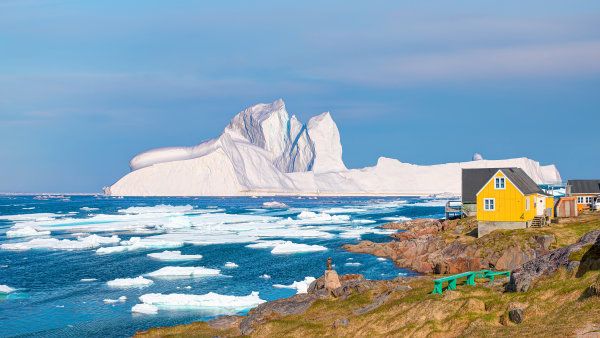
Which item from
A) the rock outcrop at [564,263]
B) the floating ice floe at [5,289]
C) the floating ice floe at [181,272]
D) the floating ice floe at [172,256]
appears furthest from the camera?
the floating ice floe at [172,256]

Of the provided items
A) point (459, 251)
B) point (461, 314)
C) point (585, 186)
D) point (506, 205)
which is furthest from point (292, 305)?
point (585, 186)

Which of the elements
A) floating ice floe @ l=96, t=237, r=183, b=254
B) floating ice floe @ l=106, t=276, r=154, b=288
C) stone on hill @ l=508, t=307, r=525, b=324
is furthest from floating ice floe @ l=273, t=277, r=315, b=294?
floating ice floe @ l=96, t=237, r=183, b=254

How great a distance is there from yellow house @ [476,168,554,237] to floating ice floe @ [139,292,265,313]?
728 inches

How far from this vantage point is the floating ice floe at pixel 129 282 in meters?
33.6

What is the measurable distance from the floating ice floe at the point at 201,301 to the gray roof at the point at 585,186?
37.1 metres

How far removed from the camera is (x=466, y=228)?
147 feet

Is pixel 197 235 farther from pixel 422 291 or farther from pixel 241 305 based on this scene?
pixel 422 291

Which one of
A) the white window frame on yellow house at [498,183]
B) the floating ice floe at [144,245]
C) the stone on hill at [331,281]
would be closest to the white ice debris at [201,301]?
the stone on hill at [331,281]

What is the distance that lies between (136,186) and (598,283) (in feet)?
615

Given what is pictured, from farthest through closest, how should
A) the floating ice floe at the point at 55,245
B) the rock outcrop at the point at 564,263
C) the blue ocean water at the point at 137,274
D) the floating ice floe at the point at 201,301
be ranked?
1. the floating ice floe at the point at 55,245
2. the floating ice floe at the point at 201,301
3. the blue ocean water at the point at 137,274
4. the rock outcrop at the point at 564,263

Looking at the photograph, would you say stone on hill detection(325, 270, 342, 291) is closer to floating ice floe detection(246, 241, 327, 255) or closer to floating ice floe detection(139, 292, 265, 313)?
floating ice floe detection(139, 292, 265, 313)

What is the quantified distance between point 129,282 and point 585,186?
1655 inches

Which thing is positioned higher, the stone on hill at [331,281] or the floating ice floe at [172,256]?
the stone on hill at [331,281]

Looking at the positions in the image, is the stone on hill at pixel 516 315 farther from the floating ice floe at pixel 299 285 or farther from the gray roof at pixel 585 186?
the gray roof at pixel 585 186
